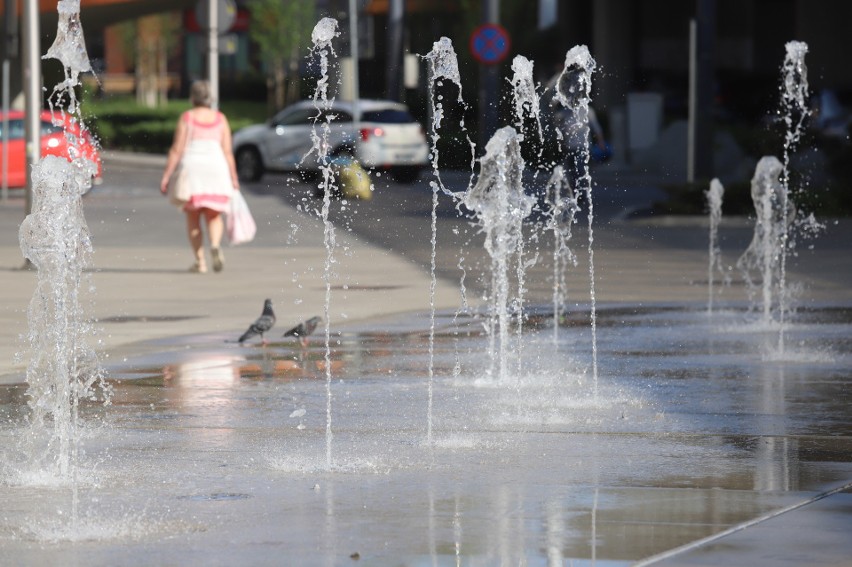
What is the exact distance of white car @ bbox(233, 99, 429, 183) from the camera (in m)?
33.2

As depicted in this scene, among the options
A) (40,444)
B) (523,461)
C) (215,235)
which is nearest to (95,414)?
(40,444)

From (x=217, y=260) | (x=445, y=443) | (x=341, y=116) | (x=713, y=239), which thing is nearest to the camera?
(x=445, y=443)

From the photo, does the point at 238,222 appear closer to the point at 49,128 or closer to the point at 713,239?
the point at 713,239

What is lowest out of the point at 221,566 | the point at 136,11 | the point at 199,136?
the point at 221,566

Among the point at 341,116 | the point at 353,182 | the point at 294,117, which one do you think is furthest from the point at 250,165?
the point at 353,182

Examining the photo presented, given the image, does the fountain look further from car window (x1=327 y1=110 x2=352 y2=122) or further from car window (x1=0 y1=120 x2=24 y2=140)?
car window (x1=327 y1=110 x2=352 y2=122)

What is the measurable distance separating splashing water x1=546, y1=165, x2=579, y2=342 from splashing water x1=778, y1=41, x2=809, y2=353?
158 centimetres

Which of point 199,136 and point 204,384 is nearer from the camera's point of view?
point 204,384

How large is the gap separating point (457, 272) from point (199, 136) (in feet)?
7.98

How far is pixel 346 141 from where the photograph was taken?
111 feet

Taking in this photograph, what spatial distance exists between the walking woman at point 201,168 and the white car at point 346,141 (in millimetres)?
16154

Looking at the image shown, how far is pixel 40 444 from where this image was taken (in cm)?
792

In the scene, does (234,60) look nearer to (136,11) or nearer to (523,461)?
(136,11)

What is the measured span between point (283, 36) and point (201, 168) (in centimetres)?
5284
